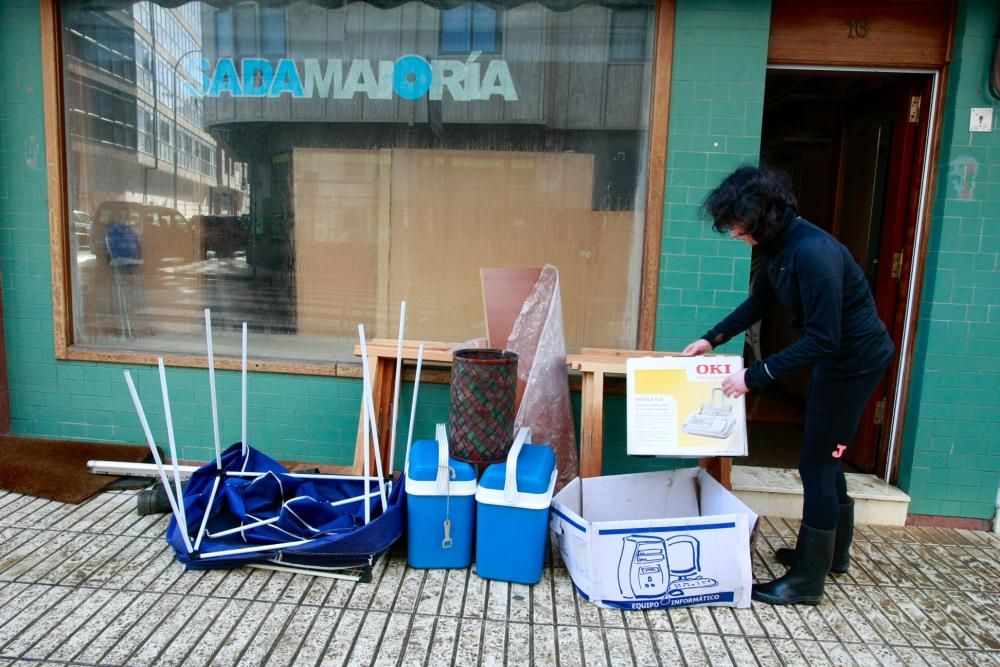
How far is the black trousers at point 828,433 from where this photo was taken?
2.58 meters

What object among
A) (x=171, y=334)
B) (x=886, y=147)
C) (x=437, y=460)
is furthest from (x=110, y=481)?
(x=886, y=147)

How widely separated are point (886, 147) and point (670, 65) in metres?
1.49

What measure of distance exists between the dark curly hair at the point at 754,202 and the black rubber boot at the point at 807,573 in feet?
3.85

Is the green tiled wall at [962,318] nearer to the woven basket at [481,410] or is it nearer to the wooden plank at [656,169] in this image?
the wooden plank at [656,169]

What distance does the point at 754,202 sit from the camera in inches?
98.1

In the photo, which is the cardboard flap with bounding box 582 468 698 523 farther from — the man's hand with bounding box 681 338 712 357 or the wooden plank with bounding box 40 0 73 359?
the wooden plank with bounding box 40 0 73 359

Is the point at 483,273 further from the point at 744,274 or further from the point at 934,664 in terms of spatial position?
the point at 934,664

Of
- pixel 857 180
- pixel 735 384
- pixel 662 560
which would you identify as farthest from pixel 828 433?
pixel 857 180

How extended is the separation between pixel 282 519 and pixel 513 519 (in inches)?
38.5

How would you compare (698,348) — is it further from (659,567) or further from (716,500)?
(659,567)

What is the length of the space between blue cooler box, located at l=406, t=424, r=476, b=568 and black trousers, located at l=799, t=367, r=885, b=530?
1332 millimetres

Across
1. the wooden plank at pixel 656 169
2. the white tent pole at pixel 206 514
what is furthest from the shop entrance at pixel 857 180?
the white tent pole at pixel 206 514

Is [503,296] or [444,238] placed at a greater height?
[444,238]

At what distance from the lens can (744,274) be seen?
356cm
